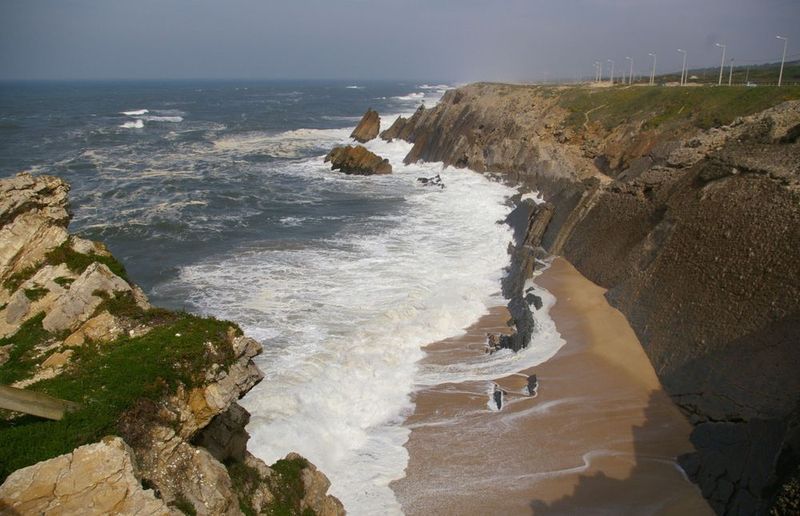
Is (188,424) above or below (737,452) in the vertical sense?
above

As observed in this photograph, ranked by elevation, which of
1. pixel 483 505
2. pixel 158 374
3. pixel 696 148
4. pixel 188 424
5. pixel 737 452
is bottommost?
pixel 483 505

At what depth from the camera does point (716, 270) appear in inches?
617

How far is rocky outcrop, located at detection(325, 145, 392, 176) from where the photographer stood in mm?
47969

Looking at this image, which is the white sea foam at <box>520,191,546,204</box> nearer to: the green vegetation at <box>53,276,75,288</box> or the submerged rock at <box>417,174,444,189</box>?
the submerged rock at <box>417,174,444,189</box>

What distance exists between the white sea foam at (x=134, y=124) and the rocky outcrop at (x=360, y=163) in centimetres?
4288

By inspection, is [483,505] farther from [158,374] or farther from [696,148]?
[696,148]

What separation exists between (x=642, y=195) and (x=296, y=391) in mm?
14990

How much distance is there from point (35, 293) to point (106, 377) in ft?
13.0

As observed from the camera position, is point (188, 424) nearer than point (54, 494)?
No

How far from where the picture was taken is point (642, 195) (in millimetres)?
21750

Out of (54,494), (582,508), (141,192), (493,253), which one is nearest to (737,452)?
(582,508)

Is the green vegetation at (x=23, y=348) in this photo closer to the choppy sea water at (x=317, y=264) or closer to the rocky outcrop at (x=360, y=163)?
the choppy sea water at (x=317, y=264)

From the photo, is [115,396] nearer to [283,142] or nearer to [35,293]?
[35,293]

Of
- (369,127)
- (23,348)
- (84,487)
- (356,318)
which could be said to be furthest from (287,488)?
(369,127)
